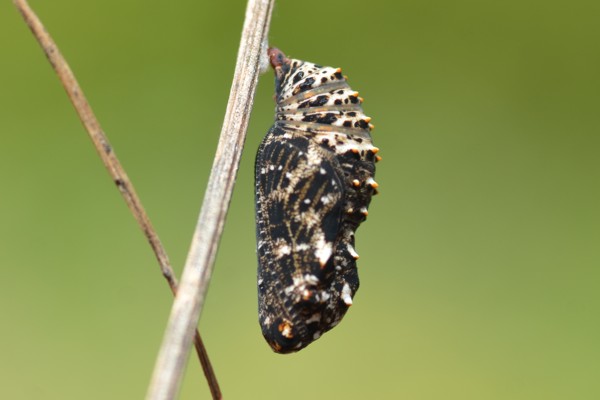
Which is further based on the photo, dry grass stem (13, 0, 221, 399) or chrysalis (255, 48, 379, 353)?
chrysalis (255, 48, 379, 353)

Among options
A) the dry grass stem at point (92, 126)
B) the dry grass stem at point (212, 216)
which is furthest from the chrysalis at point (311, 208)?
the dry grass stem at point (92, 126)

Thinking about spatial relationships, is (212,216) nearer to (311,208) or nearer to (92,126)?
(92,126)

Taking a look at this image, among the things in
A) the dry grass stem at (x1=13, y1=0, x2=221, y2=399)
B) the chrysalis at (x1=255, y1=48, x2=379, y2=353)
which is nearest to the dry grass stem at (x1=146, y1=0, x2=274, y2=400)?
the dry grass stem at (x1=13, y1=0, x2=221, y2=399)

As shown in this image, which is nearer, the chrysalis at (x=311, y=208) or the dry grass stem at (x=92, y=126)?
the dry grass stem at (x=92, y=126)

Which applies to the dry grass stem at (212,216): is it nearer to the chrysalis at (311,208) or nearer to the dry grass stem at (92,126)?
the dry grass stem at (92,126)

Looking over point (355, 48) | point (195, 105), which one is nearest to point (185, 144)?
point (195, 105)

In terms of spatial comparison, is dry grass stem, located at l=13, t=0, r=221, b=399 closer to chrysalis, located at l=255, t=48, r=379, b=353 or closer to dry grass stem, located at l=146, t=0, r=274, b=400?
dry grass stem, located at l=146, t=0, r=274, b=400

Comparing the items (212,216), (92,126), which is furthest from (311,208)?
(92,126)
